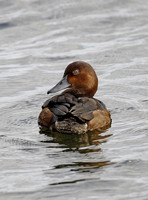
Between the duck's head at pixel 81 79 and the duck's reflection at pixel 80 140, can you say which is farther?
the duck's head at pixel 81 79

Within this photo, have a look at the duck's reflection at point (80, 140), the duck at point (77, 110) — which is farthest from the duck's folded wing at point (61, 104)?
the duck's reflection at point (80, 140)

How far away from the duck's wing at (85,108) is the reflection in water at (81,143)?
0.94 feet

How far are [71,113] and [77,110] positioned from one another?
0.12 m

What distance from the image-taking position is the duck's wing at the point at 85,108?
8016mm

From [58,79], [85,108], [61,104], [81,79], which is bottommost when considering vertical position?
[58,79]

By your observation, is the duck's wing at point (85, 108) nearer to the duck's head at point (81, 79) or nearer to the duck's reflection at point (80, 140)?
the duck's reflection at point (80, 140)

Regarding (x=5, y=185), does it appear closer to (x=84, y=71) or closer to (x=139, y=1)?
(x=84, y=71)

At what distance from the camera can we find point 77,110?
316 inches

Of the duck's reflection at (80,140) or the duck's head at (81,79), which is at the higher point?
the duck's head at (81,79)

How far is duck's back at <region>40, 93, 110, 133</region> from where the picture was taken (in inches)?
316

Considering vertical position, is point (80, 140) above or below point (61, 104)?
below

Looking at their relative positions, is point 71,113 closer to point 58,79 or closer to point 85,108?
point 85,108

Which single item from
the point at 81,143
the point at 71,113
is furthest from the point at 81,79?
the point at 81,143

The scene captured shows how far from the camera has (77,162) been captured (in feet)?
21.2
